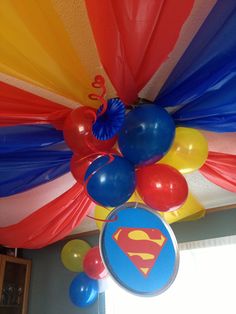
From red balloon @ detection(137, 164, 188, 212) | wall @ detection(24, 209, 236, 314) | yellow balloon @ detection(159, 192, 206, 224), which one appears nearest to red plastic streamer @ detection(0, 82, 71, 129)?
red balloon @ detection(137, 164, 188, 212)

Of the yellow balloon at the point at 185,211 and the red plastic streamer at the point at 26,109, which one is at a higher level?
the red plastic streamer at the point at 26,109

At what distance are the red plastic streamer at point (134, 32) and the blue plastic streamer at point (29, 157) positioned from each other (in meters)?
0.36

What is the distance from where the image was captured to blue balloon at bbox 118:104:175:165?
72 cm

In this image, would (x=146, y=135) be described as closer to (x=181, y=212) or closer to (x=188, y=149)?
(x=188, y=149)

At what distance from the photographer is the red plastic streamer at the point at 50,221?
1.28 metres

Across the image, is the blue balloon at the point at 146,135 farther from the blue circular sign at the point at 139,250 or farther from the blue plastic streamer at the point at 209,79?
the blue circular sign at the point at 139,250

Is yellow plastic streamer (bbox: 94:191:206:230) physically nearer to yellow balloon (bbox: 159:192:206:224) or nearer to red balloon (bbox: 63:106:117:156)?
yellow balloon (bbox: 159:192:206:224)

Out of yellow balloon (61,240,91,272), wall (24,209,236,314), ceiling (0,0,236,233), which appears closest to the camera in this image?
ceiling (0,0,236,233)

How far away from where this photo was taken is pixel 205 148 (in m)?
0.89

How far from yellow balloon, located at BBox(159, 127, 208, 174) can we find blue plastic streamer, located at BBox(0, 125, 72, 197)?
1.33 ft

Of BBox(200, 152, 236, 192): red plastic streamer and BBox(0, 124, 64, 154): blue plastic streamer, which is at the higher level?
BBox(0, 124, 64, 154): blue plastic streamer

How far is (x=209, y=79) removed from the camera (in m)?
0.73

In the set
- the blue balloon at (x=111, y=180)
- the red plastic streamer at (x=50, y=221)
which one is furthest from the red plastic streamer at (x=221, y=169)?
the red plastic streamer at (x=50, y=221)

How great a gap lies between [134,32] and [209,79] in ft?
0.80
